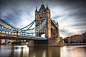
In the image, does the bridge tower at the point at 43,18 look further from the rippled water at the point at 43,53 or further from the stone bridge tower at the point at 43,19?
the rippled water at the point at 43,53

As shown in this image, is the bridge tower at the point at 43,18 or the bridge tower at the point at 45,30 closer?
the bridge tower at the point at 45,30

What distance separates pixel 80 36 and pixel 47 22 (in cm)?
5509

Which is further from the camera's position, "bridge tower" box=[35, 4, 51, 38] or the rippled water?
"bridge tower" box=[35, 4, 51, 38]

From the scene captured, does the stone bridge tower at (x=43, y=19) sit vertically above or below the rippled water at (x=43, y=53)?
above

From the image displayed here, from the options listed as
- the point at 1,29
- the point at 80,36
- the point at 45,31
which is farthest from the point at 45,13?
the point at 80,36

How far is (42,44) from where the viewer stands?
1373 inches

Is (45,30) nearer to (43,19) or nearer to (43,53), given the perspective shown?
(43,19)

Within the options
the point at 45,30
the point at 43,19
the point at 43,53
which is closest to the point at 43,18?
the point at 43,19

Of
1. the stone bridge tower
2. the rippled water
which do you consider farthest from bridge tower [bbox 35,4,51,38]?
the rippled water

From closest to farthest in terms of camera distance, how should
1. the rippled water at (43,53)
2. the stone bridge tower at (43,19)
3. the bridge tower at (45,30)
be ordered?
the rippled water at (43,53), the bridge tower at (45,30), the stone bridge tower at (43,19)

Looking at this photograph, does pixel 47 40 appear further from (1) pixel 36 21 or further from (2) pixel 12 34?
(2) pixel 12 34

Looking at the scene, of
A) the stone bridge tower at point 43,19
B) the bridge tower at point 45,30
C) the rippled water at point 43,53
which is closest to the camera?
the rippled water at point 43,53

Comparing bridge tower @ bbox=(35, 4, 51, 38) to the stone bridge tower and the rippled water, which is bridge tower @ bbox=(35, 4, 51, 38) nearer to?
the stone bridge tower

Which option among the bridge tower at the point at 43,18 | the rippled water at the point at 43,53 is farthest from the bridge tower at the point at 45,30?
the rippled water at the point at 43,53
